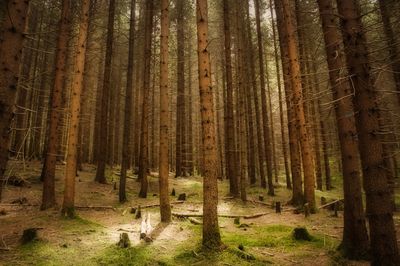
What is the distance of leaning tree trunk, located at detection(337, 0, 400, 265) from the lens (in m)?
4.39

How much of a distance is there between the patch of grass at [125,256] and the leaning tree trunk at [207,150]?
1352 mm

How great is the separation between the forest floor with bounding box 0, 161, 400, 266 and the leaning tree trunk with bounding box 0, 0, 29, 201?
0.39m

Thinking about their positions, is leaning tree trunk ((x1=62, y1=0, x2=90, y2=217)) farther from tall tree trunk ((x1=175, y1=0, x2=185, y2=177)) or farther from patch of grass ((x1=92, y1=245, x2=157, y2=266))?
tall tree trunk ((x1=175, y1=0, x2=185, y2=177))

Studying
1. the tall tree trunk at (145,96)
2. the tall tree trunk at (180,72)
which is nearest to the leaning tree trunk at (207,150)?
the tall tree trunk at (145,96)

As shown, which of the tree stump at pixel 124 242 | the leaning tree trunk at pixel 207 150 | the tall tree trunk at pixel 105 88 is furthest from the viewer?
the tall tree trunk at pixel 105 88

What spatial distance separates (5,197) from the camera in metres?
11.5

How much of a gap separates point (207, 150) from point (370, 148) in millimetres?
3557

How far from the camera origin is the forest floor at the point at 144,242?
20.7 feet

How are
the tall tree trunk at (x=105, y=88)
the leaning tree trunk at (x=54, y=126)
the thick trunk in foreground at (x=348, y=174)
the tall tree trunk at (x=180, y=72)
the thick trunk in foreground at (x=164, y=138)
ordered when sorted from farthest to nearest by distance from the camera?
1. the tall tree trunk at (x=180, y=72)
2. the tall tree trunk at (x=105, y=88)
3. the leaning tree trunk at (x=54, y=126)
4. the thick trunk in foreground at (x=164, y=138)
5. the thick trunk in foreground at (x=348, y=174)

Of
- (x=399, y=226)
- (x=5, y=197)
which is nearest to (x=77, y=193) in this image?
(x=5, y=197)

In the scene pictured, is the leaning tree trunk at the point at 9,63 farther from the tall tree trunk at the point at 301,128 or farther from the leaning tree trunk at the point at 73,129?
the tall tree trunk at the point at 301,128

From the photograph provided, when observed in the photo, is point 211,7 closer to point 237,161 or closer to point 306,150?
point 237,161

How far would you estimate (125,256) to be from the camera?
6.53 metres

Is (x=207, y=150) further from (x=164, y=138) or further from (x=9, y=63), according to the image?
(x=9, y=63)
